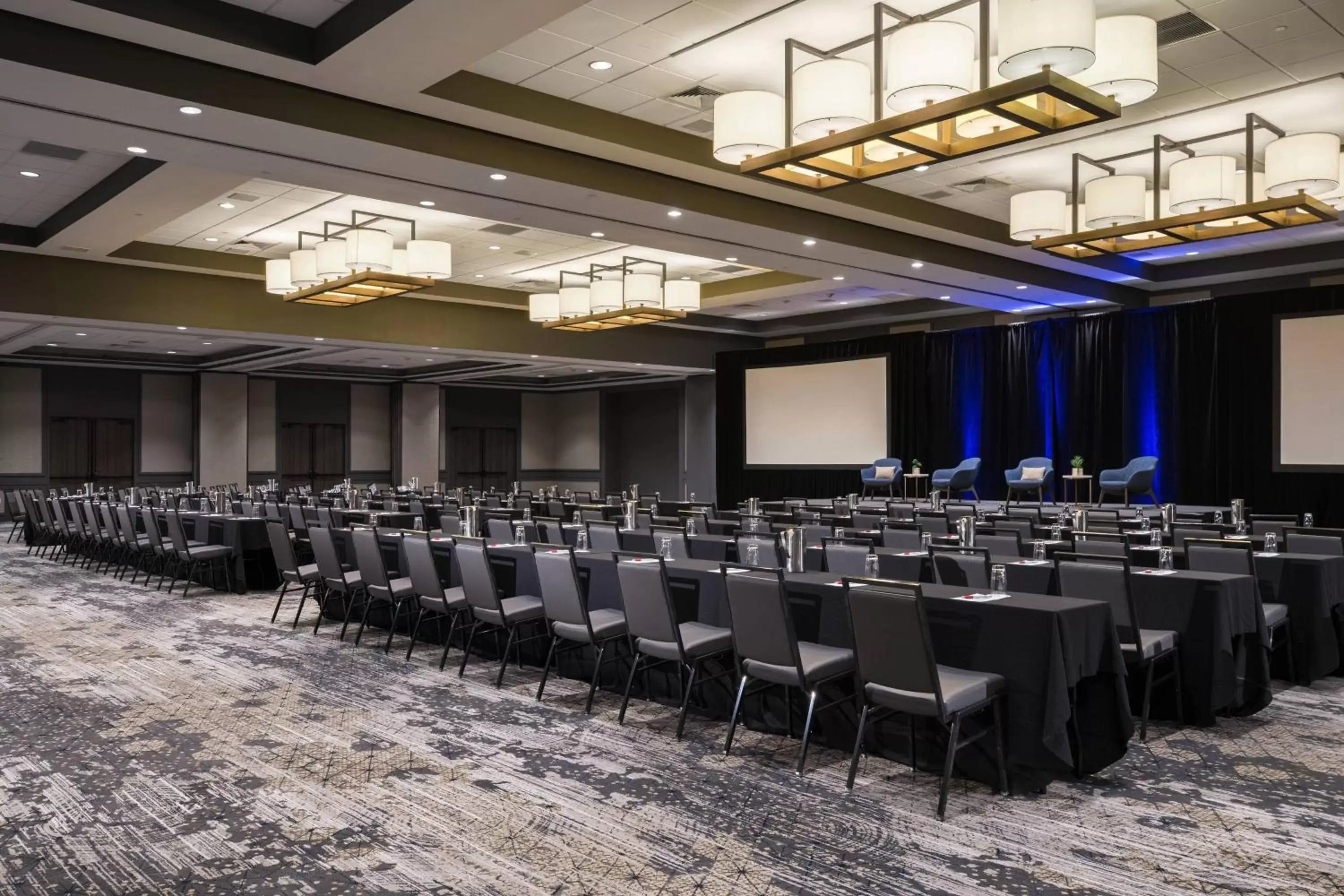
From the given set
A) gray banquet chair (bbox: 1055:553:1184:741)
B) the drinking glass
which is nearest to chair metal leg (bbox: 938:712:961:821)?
the drinking glass

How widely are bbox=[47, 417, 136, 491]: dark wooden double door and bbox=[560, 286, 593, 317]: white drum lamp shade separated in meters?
13.9

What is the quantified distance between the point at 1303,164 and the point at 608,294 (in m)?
7.28

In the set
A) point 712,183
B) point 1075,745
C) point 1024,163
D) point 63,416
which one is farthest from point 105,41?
point 63,416

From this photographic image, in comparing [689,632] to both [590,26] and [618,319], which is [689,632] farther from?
[618,319]

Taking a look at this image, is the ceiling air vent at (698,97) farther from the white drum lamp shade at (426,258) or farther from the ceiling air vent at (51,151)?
the ceiling air vent at (51,151)

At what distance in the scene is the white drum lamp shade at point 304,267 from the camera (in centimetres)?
1052

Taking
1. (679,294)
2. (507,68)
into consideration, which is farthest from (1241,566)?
(679,294)

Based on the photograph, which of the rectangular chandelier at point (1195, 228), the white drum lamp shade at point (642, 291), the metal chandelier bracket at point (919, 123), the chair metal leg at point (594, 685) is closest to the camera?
the metal chandelier bracket at point (919, 123)

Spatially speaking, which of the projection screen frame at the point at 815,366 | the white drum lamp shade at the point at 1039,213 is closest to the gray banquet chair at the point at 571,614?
the white drum lamp shade at the point at 1039,213

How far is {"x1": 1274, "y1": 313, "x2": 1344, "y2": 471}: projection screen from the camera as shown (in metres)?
12.8

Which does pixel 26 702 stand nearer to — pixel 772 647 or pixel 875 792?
pixel 772 647

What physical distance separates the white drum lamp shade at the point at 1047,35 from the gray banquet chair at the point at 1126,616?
2.34 metres

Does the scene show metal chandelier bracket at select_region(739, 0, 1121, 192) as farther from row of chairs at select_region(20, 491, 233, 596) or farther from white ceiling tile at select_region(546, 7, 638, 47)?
row of chairs at select_region(20, 491, 233, 596)

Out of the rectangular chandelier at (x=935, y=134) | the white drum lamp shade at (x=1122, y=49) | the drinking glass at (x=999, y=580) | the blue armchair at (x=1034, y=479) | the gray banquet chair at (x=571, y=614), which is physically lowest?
the gray banquet chair at (x=571, y=614)
